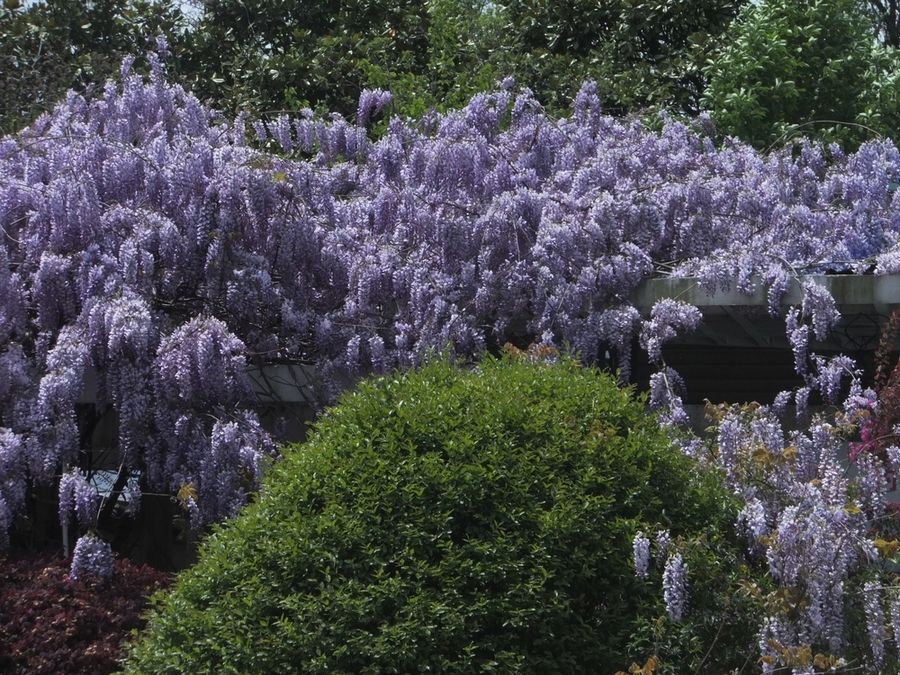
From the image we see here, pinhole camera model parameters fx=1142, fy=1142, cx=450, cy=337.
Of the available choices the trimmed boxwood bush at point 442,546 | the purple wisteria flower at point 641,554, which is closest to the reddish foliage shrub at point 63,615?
the trimmed boxwood bush at point 442,546

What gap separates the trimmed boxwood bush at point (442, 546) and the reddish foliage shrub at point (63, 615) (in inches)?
45.4

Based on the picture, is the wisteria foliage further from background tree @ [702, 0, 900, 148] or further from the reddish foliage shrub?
background tree @ [702, 0, 900, 148]

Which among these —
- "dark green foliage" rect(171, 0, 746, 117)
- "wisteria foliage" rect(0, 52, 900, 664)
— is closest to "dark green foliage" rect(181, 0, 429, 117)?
"dark green foliage" rect(171, 0, 746, 117)

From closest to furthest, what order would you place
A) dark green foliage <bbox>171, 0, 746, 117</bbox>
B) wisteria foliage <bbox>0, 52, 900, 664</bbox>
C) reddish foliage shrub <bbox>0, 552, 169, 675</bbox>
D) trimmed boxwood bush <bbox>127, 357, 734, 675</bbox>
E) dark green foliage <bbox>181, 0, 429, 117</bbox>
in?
trimmed boxwood bush <bbox>127, 357, 734, 675</bbox> < reddish foliage shrub <bbox>0, 552, 169, 675</bbox> < wisteria foliage <bbox>0, 52, 900, 664</bbox> < dark green foliage <bbox>171, 0, 746, 117</bbox> < dark green foliage <bbox>181, 0, 429, 117</bbox>

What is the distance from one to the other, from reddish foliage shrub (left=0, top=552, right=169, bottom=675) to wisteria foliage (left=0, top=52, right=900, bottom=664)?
1.35ft

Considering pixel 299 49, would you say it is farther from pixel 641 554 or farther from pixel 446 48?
pixel 641 554

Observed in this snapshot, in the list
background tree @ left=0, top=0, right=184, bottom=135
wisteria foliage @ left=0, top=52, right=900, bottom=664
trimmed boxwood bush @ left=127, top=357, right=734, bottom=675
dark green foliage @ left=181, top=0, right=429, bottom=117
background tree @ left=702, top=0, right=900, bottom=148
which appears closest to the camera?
trimmed boxwood bush @ left=127, top=357, right=734, bottom=675

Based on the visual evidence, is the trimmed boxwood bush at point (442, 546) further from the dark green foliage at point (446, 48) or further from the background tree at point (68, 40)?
the background tree at point (68, 40)

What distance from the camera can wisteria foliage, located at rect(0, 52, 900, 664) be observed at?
7105 mm

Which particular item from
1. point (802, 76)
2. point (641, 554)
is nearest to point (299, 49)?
point (802, 76)

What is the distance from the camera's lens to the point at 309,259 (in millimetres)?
8156

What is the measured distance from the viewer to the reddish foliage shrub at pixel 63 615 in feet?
19.5

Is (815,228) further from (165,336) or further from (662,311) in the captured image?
(165,336)

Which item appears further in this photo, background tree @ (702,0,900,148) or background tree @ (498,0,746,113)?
background tree @ (498,0,746,113)
